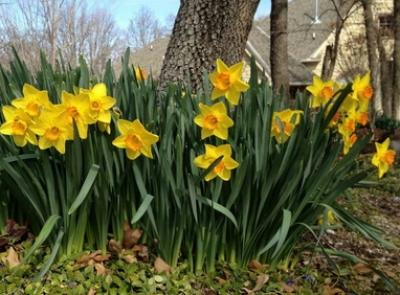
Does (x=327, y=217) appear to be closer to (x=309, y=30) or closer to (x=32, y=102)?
(x=32, y=102)

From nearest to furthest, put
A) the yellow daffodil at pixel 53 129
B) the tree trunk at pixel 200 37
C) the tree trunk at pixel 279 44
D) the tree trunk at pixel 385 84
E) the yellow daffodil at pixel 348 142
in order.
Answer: the yellow daffodil at pixel 53 129
the yellow daffodil at pixel 348 142
the tree trunk at pixel 200 37
the tree trunk at pixel 279 44
the tree trunk at pixel 385 84

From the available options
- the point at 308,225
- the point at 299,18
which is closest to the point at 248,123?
the point at 308,225

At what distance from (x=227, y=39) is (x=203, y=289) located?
2.37 m

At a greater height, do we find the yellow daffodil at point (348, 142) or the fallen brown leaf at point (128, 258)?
the yellow daffodil at point (348, 142)

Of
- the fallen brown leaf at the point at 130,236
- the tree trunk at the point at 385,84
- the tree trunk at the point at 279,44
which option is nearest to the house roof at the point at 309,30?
the tree trunk at the point at 385,84

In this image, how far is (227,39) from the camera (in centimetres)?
397

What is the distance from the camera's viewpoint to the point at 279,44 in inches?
316

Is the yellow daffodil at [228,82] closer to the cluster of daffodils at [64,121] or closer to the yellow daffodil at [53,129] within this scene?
the cluster of daffodils at [64,121]

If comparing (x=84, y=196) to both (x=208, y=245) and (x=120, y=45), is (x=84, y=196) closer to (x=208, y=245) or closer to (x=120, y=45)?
(x=208, y=245)

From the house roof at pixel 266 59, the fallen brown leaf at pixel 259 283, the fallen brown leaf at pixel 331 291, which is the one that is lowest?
the fallen brown leaf at pixel 331 291

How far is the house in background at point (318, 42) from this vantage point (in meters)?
21.7

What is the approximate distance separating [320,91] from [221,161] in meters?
0.71

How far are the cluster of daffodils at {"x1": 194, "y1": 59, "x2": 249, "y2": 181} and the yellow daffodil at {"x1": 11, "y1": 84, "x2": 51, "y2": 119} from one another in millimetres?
615

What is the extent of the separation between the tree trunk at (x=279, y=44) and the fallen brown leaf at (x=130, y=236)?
584cm
